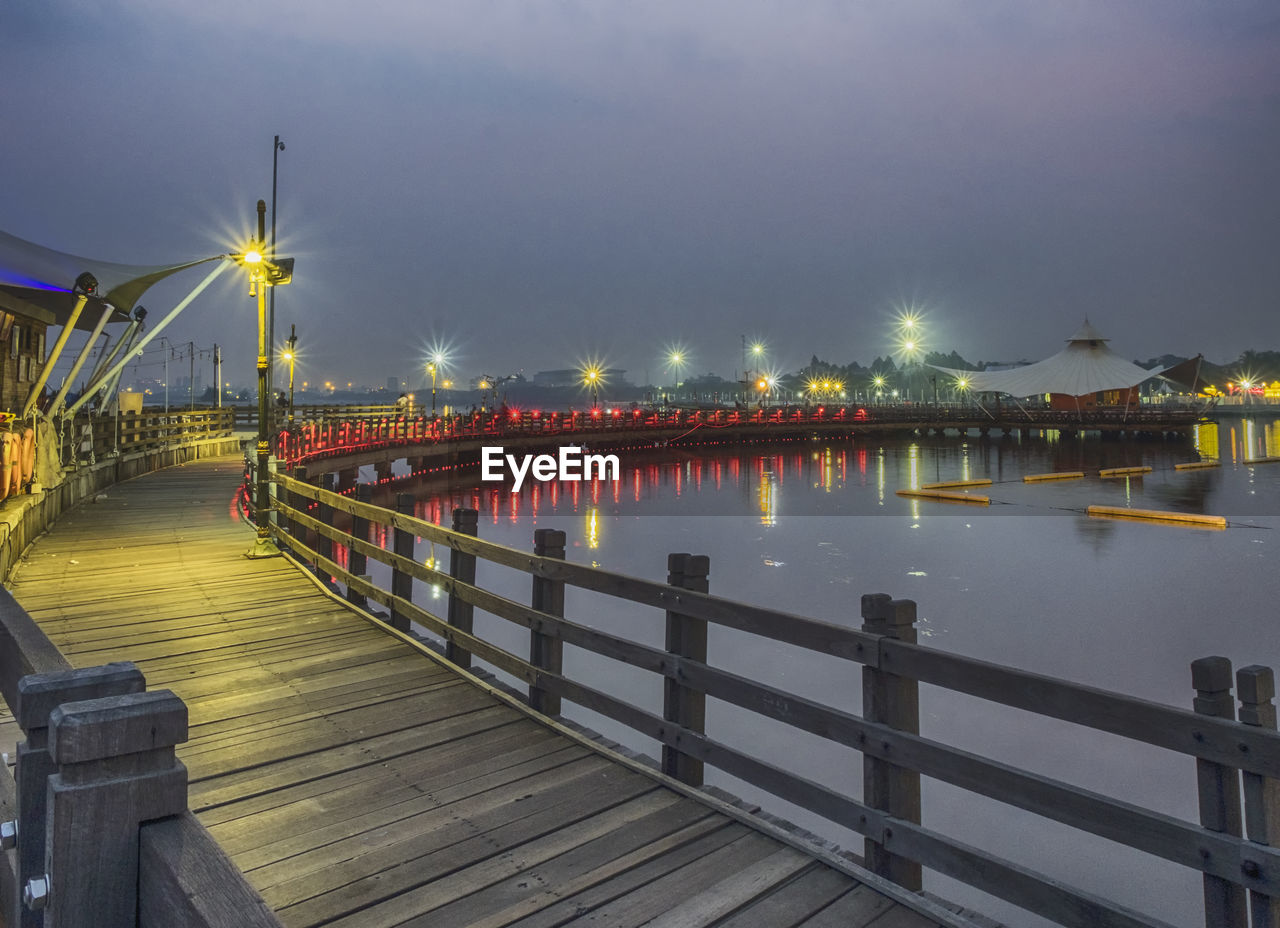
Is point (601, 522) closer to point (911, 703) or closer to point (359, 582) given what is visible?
point (359, 582)

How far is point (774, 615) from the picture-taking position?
15.3 feet

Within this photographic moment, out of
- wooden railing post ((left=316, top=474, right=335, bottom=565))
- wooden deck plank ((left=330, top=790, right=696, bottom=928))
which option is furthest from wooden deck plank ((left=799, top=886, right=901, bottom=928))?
wooden railing post ((left=316, top=474, right=335, bottom=565))

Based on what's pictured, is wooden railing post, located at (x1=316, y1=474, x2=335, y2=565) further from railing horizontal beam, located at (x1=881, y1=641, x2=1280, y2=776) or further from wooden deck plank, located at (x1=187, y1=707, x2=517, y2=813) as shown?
railing horizontal beam, located at (x1=881, y1=641, x2=1280, y2=776)

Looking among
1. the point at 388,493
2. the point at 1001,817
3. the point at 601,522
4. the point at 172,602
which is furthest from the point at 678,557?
the point at 388,493

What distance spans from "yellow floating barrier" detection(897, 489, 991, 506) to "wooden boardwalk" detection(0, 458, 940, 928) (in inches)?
1459

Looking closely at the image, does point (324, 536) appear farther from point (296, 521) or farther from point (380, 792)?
point (380, 792)

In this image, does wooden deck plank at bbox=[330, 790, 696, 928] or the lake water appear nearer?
wooden deck plank at bbox=[330, 790, 696, 928]

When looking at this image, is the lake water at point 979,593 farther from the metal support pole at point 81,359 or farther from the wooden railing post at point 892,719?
the metal support pole at point 81,359

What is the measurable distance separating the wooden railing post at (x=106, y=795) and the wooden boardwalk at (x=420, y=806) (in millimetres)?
Result: 2293

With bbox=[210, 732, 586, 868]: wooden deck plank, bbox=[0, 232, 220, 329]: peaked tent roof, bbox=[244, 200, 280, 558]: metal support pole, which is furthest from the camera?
bbox=[0, 232, 220, 329]: peaked tent roof

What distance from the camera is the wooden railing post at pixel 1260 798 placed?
304cm

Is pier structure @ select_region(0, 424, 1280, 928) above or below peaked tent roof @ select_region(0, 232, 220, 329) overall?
below

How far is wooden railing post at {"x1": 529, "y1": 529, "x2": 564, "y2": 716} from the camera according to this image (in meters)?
6.32

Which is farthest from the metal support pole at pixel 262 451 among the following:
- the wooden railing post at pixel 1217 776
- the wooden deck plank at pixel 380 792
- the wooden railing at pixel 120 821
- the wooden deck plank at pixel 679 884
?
the wooden railing post at pixel 1217 776
